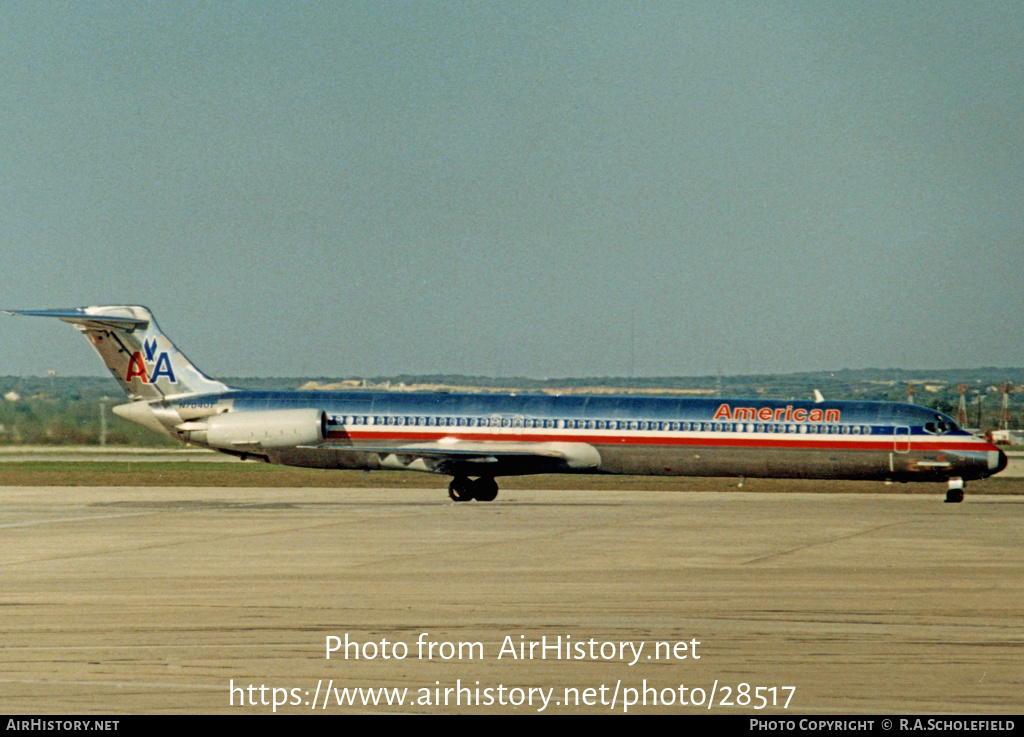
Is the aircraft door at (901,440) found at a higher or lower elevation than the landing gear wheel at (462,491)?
higher

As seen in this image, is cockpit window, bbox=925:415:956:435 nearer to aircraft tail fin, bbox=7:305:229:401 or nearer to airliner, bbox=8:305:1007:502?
airliner, bbox=8:305:1007:502

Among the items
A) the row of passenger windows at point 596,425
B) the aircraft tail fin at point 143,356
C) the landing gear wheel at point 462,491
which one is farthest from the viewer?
the aircraft tail fin at point 143,356

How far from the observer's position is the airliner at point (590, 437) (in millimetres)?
37312

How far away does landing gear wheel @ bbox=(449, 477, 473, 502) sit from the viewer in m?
38.0

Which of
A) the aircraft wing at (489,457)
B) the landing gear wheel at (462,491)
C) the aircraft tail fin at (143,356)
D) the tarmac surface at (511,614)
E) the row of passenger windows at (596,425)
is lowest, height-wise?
the landing gear wheel at (462,491)

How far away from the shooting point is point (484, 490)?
38.3 meters

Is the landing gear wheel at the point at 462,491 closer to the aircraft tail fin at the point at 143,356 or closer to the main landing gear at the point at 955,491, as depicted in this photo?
the aircraft tail fin at the point at 143,356

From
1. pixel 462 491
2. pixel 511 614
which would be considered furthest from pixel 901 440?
pixel 511 614

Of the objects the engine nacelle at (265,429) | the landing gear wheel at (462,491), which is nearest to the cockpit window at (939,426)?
the landing gear wheel at (462,491)

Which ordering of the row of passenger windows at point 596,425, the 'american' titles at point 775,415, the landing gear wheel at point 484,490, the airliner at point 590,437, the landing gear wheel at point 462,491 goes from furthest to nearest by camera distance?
the landing gear wheel at point 484,490 < the landing gear wheel at point 462,491 < the 'american' titles at point 775,415 < the row of passenger windows at point 596,425 < the airliner at point 590,437

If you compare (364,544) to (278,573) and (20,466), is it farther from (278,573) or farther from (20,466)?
(20,466)

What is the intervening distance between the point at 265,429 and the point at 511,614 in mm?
24131

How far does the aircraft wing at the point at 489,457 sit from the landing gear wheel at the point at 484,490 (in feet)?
1.67
